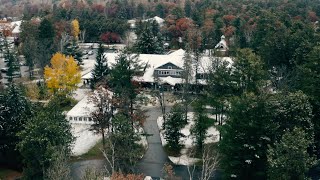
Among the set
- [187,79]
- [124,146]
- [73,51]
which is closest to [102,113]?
[124,146]

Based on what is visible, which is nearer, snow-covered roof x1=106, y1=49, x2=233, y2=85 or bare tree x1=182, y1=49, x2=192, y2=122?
bare tree x1=182, y1=49, x2=192, y2=122

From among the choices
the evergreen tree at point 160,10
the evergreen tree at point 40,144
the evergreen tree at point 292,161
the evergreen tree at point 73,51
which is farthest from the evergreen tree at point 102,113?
Result: the evergreen tree at point 160,10

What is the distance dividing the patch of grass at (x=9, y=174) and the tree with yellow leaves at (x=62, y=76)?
1193cm

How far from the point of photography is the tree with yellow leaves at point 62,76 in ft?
122

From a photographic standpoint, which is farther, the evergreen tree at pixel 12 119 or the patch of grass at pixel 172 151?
the patch of grass at pixel 172 151

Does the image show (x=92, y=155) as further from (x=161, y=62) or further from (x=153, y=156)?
(x=161, y=62)

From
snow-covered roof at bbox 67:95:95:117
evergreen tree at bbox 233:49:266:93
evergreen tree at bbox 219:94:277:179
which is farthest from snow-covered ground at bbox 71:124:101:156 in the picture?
evergreen tree at bbox 233:49:266:93

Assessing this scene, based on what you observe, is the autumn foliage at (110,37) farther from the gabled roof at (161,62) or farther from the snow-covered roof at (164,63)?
the snow-covered roof at (164,63)

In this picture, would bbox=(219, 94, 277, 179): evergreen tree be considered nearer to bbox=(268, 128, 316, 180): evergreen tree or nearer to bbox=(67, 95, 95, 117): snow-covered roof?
bbox=(268, 128, 316, 180): evergreen tree

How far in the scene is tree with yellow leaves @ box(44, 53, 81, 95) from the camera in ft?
122

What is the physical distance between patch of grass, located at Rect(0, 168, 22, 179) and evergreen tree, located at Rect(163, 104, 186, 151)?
10520 millimetres

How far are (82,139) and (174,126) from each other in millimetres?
7944

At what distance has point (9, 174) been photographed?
2647 centimetres

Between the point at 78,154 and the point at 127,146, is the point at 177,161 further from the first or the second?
the point at 78,154
